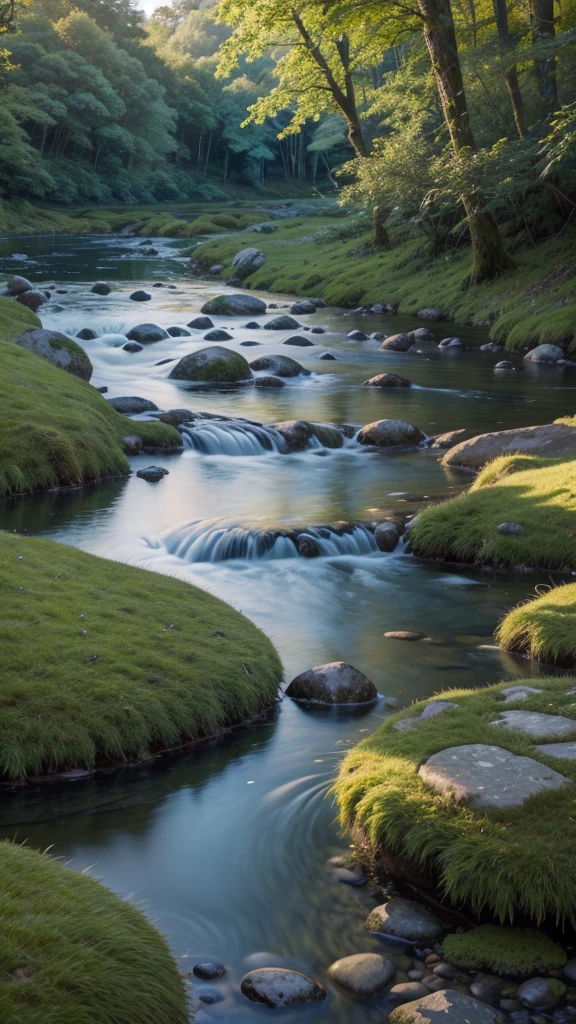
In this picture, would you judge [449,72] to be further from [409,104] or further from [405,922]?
[405,922]

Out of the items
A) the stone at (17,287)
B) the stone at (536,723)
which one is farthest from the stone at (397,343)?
the stone at (536,723)

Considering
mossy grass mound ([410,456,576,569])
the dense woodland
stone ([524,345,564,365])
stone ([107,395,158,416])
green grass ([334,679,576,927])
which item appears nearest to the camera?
green grass ([334,679,576,927])

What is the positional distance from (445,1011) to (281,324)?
2820cm

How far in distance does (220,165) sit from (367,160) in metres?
82.3

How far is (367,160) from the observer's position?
100 ft

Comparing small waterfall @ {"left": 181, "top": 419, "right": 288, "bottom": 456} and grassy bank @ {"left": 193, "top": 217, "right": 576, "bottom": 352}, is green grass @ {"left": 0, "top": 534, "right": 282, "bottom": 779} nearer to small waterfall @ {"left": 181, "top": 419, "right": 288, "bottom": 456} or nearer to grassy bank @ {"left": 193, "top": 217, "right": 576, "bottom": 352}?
small waterfall @ {"left": 181, "top": 419, "right": 288, "bottom": 456}

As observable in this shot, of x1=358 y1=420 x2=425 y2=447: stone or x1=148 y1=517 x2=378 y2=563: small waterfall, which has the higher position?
x1=358 y1=420 x2=425 y2=447: stone

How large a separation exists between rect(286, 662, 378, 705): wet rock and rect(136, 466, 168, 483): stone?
7.72m

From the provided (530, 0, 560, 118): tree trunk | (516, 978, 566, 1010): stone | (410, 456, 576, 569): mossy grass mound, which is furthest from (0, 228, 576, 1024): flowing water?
(530, 0, 560, 118): tree trunk

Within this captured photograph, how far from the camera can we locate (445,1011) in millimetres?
4094

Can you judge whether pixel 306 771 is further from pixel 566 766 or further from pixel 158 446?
pixel 158 446

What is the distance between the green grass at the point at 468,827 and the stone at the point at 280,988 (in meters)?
0.82

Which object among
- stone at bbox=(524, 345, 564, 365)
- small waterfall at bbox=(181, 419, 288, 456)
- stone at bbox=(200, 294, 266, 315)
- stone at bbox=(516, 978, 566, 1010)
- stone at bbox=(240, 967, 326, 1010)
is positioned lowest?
stone at bbox=(240, 967, 326, 1010)

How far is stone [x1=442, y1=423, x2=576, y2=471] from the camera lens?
14.4 metres
